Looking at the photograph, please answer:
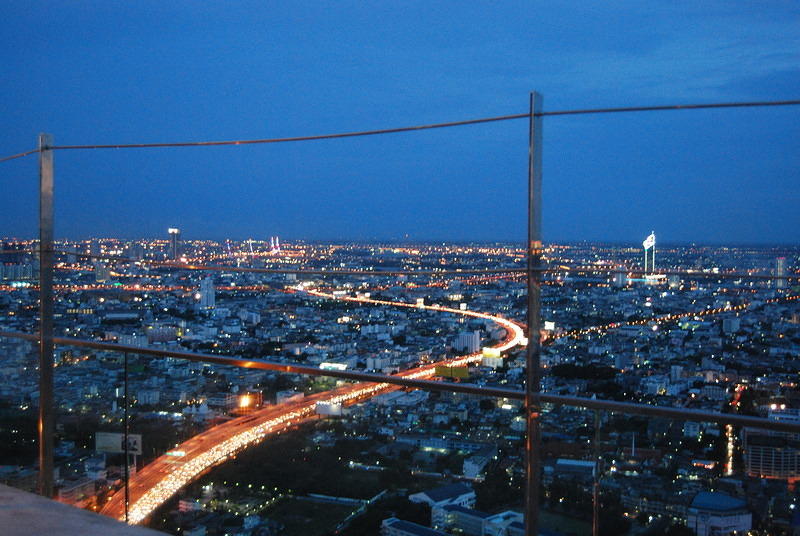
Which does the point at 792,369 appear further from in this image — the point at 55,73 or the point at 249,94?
the point at 55,73

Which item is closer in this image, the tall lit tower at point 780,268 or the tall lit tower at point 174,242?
the tall lit tower at point 780,268

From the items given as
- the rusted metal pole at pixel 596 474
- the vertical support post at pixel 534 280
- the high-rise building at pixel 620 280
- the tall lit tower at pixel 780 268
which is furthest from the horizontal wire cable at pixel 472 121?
the rusted metal pole at pixel 596 474

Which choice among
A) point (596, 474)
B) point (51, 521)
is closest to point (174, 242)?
point (51, 521)

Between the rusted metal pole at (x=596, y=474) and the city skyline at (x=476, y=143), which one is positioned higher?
the city skyline at (x=476, y=143)

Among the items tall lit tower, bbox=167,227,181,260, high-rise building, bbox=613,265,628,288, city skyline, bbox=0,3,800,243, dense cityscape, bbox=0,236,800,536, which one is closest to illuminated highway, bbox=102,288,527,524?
dense cityscape, bbox=0,236,800,536

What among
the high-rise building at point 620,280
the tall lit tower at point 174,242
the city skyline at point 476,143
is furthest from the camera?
the tall lit tower at point 174,242

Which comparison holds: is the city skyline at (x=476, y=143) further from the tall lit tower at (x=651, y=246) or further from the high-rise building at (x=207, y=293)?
the high-rise building at (x=207, y=293)

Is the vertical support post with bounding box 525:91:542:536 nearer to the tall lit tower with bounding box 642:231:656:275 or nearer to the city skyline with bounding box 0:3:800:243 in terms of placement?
the city skyline with bounding box 0:3:800:243
